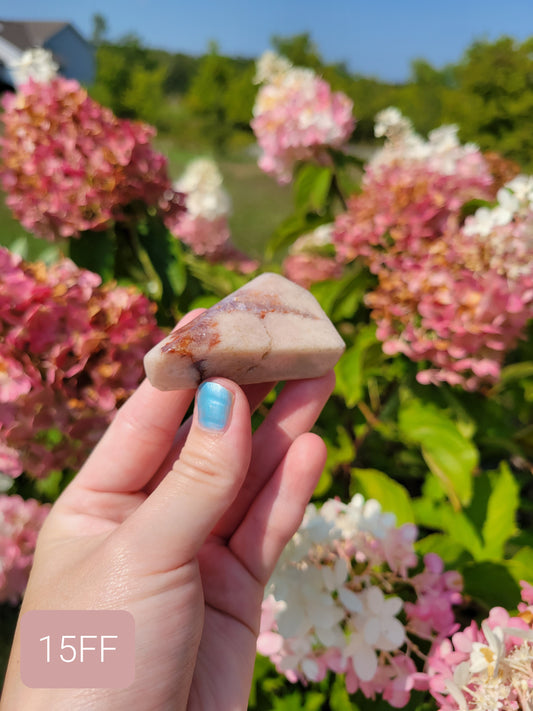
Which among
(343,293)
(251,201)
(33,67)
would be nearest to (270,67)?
(33,67)

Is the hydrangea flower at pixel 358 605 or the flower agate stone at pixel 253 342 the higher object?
the flower agate stone at pixel 253 342

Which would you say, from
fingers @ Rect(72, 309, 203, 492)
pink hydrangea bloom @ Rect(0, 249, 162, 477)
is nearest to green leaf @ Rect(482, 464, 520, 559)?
fingers @ Rect(72, 309, 203, 492)

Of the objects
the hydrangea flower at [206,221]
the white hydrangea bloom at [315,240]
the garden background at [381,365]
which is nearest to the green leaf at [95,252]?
the garden background at [381,365]

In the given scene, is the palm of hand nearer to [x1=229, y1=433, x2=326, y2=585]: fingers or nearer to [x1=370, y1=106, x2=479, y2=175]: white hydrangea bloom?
[x1=229, y1=433, x2=326, y2=585]: fingers

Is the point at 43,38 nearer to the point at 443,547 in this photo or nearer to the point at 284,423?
the point at 284,423

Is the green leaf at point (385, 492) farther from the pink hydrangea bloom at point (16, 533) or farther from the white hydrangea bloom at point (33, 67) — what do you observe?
the white hydrangea bloom at point (33, 67)

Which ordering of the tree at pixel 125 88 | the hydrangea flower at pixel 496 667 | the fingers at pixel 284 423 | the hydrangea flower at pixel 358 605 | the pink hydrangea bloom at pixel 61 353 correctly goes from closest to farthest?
the hydrangea flower at pixel 496 667 → the hydrangea flower at pixel 358 605 → the fingers at pixel 284 423 → the pink hydrangea bloom at pixel 61 353 → the tree at pixel 125 88
